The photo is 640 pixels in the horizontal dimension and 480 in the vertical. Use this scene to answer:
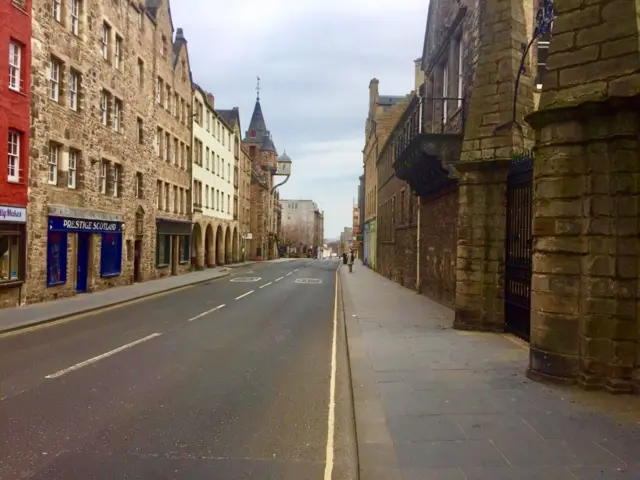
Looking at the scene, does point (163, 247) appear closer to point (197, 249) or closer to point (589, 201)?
point (197, 249)

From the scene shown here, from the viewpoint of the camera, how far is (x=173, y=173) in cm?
3356

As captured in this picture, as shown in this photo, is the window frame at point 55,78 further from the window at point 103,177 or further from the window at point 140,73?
the window at point 140,73

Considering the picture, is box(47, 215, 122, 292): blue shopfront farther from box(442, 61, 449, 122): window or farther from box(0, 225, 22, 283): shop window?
box(442, 61, 449, 122): window

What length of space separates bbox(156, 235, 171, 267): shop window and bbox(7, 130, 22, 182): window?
14.3 meters

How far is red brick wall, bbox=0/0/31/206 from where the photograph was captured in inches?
602

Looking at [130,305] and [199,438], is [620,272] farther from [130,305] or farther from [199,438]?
[130,305]

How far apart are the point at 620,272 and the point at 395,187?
2400 centimetres

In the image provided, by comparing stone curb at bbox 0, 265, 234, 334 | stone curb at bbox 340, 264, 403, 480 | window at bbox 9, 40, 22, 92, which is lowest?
stone curb at bbox 0, 265, 234, 334

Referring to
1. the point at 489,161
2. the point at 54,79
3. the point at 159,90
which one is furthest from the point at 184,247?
the point at 489,161

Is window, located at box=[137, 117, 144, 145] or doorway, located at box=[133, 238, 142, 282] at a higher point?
window, located at box=[137, 117, 144, 145]

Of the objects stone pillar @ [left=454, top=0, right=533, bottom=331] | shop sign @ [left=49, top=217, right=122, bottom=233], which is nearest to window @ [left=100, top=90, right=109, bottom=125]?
shop sign @ [left=49, top=217, right=122, bottom=233]

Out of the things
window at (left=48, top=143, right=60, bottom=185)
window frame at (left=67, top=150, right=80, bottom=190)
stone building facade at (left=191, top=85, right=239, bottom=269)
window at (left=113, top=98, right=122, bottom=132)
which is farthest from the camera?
stone building facade at (left=191, top=85, right=239, bottom=269)

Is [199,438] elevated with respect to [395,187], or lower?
lower

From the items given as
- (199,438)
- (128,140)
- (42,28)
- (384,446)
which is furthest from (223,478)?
(128,140)
